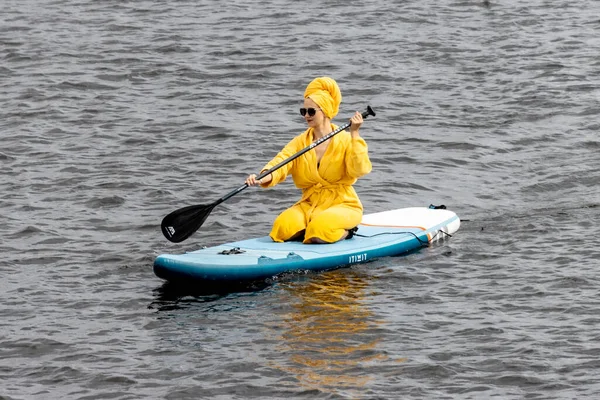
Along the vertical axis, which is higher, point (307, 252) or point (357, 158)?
point (357, 158)

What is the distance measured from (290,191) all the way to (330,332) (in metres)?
4.60

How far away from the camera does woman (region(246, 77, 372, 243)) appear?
10.9 m

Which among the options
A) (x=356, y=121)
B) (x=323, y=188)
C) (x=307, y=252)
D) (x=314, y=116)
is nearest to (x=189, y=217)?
(x=307, y=252)

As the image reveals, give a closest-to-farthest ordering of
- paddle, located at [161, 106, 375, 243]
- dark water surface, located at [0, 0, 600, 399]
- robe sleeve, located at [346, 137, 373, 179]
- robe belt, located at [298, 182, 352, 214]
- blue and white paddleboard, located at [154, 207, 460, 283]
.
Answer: dark water surface, located at [0, 0, 600, 399] < blue and white paddleboard, located at [154, 207, 460, 283] < robe sleeve, located at [346, 137, 373, 179] < paddle, located at [161, 106, 375, 243] < robe belt, located at [298, 182, 352, 214]

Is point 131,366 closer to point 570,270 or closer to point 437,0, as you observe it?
point 570,270

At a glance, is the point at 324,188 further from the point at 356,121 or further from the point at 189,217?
the point at 189,217

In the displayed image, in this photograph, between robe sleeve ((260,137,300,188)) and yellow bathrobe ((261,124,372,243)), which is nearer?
robe sleeve ((260,137,300,188))

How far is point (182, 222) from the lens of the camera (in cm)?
1105

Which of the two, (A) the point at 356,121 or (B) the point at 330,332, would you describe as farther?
(A) the point at 356,121

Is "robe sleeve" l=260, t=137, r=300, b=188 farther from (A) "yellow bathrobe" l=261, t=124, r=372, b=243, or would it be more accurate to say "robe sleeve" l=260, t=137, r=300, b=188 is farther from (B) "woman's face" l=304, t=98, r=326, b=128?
(B) "woman's face" l=304, t=98, r=326, b=128

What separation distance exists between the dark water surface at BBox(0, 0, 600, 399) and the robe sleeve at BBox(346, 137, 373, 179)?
33.9 inches

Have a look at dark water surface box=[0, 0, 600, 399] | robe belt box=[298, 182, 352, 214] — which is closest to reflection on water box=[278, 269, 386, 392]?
dark water surface box=[0, 0, 600, 399]

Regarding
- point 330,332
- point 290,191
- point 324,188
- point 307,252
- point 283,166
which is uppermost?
point 283,166

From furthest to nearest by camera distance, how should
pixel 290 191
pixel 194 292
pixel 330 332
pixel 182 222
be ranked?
pixel 290 191 → pixel 182 222 → pixel 194 292 → pixel 330 332
